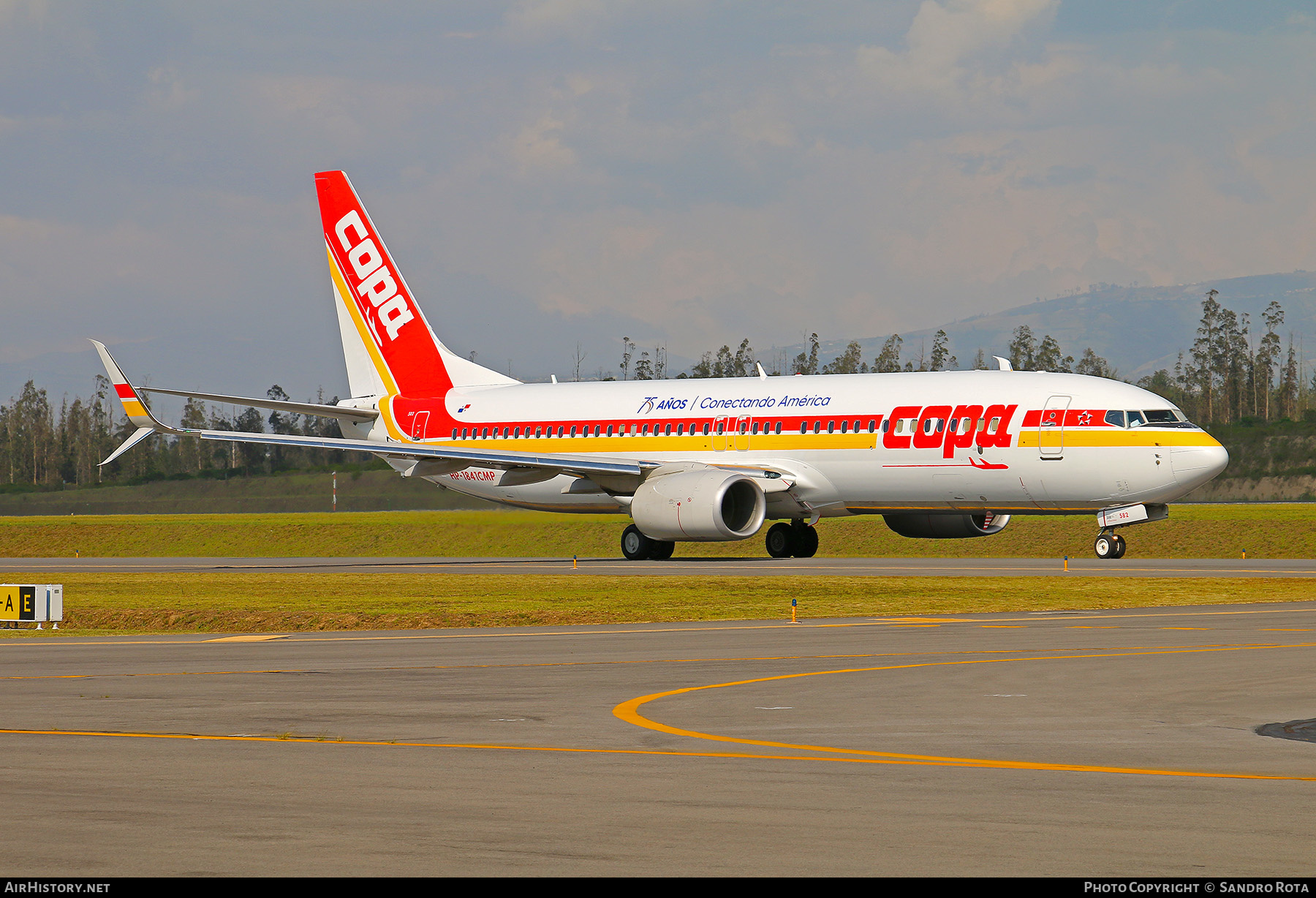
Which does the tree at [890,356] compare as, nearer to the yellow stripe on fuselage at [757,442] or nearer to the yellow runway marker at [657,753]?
the yellow stripe on fuselage at [757,442]

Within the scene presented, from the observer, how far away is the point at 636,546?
158 ft

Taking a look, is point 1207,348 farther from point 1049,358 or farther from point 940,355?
point 940,355

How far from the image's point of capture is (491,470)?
5194 cm

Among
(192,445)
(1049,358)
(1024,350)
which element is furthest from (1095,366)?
(192,445)

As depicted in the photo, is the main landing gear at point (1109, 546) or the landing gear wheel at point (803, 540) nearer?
the main landing gear at point (1109, 546)

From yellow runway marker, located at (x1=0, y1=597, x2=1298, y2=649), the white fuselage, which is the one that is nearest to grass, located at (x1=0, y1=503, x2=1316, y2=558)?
the white fuselage

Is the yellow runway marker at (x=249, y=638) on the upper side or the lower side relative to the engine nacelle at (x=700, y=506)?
lower

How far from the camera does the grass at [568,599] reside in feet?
90.6

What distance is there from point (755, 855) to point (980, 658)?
11.7 m

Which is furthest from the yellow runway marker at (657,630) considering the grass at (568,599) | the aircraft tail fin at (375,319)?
the aircraft tail fin at (375,319)

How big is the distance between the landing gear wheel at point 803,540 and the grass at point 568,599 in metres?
10.8

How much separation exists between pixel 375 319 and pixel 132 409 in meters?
10.7

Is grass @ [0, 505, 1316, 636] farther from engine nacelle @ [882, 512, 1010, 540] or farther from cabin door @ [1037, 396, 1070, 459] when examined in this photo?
engine nacelle @ [882, 512, 1010, 540]

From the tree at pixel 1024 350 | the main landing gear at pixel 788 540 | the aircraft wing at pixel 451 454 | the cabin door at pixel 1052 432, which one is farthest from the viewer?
the tree at pixel 1024 350
